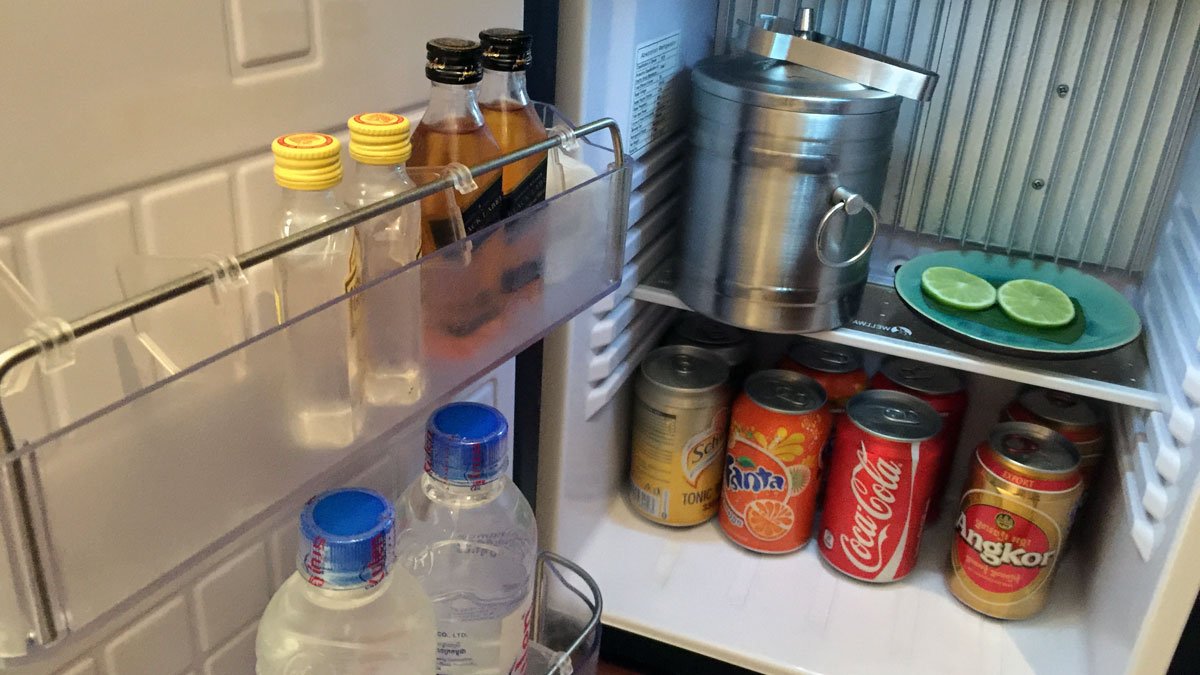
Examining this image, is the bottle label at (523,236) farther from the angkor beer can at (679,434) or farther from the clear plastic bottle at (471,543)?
the angkor beer can at (679,434)

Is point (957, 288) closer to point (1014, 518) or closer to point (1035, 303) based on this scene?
point (1035, 303)

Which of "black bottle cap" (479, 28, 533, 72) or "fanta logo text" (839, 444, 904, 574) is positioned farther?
"fanta logo text" (839, 444, 904, 574)

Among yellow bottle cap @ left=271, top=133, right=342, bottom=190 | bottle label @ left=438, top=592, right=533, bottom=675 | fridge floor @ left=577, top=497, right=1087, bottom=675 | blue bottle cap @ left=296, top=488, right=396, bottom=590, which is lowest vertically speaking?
fridge floor @ left=577, top=497, right=1087, bottom=675

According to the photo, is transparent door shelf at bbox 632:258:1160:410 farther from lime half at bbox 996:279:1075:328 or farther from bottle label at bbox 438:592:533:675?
bottle label at bbox 438:592:533:675

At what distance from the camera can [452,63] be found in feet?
1.84

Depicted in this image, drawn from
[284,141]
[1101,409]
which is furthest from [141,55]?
[1101,409]

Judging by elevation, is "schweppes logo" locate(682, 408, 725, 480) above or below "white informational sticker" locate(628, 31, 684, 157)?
below

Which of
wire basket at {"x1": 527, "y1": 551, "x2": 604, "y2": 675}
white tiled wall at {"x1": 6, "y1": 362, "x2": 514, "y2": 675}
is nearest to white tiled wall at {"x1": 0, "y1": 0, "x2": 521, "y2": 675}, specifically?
white tiled wall at {"x1": 6, "y1": 362, "x2": 514, "y2": 675}

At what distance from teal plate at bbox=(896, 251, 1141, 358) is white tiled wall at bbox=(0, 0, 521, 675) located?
2.08 ft

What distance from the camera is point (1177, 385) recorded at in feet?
3.02

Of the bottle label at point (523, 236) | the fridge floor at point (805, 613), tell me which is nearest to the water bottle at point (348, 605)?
the bottle label at point (523, 236)

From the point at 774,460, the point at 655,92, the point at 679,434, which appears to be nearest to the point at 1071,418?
the point at 774,460

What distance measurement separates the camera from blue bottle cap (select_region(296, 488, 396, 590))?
22.1 inches

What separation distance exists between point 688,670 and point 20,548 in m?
0.86
